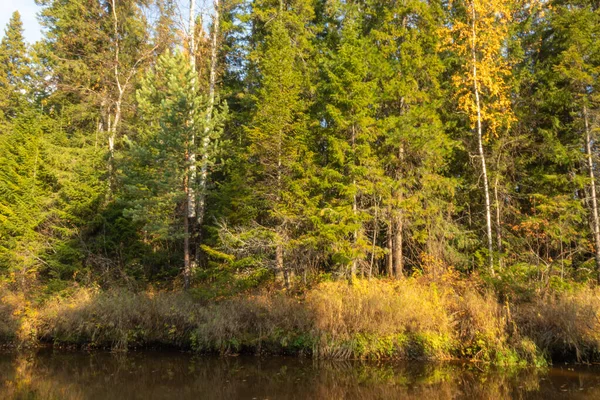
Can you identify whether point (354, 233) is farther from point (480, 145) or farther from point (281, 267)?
point (480, 145)

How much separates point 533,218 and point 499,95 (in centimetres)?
586

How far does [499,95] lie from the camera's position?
18.1 m

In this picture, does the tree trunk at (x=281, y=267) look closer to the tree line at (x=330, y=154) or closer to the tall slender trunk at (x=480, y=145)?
the tree line at (x=330, y=154)

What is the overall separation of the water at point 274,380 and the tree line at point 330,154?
4067mm

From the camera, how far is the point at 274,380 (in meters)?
10.6

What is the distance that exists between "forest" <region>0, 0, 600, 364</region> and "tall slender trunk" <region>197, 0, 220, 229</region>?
135 mm

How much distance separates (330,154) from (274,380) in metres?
8.48

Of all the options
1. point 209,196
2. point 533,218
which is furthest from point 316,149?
point 533,218

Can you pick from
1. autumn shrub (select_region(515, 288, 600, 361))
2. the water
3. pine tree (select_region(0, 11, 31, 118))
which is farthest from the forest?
pine tree (select_region(0, 11, 31, 118))

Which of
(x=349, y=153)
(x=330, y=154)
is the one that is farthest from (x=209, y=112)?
(x=349, y=153)

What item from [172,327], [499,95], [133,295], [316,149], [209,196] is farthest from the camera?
[209,196]

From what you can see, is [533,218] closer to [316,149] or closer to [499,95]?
[499,95]

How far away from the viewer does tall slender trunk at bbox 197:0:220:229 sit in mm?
16734

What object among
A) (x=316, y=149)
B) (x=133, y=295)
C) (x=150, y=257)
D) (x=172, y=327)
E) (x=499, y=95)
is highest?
(x=499, y=95)
